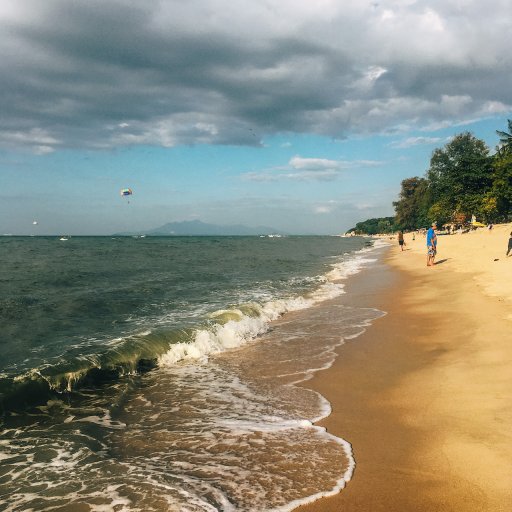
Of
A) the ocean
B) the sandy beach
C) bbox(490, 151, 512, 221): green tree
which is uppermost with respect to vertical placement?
bbox(490, 151, 512, 221): green tree

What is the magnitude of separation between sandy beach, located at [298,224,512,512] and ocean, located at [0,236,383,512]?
1.22 ft

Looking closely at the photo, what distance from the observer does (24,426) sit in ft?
20.3

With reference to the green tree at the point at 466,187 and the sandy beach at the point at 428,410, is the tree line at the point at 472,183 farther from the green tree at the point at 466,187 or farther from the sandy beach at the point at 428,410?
the sandy beach at the point at 428,410

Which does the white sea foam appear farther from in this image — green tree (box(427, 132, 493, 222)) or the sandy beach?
green tree (box(427, 132, 493, 222))

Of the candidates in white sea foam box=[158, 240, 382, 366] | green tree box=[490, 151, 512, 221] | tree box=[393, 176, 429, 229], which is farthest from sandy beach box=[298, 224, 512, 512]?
tree box=[393, 176, 429, 229]

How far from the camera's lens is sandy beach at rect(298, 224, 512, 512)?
12.9ft

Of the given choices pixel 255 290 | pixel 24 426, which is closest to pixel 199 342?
pixel 24 426

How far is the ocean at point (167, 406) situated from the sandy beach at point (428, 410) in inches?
14.6

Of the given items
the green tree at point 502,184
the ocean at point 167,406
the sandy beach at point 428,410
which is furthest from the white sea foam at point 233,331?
the green tree at point 502,184

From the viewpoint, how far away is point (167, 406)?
6.64 metres

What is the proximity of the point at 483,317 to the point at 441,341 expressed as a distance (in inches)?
94.5

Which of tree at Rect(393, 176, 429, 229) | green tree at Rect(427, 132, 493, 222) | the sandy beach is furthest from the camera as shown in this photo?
tree at Rect(393, 176, 429, 229)

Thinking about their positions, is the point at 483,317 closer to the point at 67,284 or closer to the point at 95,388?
the point at 95,388

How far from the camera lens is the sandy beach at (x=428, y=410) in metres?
3.92
